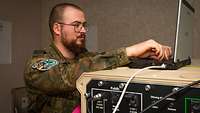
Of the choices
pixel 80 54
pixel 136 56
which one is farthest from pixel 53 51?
pixel 136 56

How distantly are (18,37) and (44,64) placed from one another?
1254 millimetres

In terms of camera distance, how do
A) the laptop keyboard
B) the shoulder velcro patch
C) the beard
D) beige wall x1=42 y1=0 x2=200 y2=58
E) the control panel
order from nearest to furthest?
the control panel
the laptop keyboard
the shoulder velcro patch
the beard
beige wall x1=42 y1=0 x2=200 y2=58

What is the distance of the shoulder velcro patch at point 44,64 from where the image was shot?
946mm

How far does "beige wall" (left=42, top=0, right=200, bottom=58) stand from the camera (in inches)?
68.5

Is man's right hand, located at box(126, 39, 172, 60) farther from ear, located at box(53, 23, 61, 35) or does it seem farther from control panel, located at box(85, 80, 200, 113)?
ear, located at box(53, 23, 61, 35)

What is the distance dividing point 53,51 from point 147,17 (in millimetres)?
771

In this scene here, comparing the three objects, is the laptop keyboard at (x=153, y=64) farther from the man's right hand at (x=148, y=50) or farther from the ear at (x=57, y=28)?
the ear at (x=57, y=28)

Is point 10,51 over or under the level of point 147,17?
under

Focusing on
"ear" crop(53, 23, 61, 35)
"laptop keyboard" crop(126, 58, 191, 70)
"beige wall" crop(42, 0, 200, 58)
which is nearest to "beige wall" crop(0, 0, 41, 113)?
"beige wall" crop(42, 0, 200, 58)

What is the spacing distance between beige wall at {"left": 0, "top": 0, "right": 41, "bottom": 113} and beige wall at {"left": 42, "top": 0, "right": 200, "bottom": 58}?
1.29ft

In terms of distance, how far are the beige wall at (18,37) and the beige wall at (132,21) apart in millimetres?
394

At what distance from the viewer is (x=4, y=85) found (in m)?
2.01

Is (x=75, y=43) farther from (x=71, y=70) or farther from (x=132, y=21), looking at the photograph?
(x=132, y=21)

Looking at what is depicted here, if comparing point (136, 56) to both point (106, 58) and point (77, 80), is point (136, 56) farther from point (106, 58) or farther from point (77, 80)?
point (77, 80)
